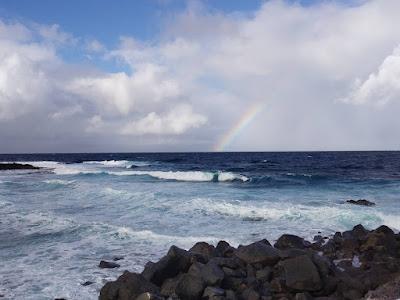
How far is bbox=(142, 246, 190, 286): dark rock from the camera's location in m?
10.7

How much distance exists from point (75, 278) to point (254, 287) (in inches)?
194

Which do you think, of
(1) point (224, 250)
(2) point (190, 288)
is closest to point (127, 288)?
(2) point (190, 288)

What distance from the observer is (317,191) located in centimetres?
3309

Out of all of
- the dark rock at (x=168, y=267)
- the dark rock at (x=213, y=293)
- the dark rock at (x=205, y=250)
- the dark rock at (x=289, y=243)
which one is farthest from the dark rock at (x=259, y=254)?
the dark rock at (x=289, y=243)

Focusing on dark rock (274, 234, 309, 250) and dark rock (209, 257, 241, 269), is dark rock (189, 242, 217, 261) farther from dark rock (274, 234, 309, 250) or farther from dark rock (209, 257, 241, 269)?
dark rock (274, 234, 309, 250)

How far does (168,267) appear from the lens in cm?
1092

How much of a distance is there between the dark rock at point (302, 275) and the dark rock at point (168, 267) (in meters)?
2.54

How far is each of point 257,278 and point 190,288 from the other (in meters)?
1.93

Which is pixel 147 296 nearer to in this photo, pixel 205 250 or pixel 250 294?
pixel 250 294

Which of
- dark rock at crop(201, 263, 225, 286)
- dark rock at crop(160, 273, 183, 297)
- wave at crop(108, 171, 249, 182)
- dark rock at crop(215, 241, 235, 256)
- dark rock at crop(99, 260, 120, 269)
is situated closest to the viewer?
dark rock at crop(201, 263, 225, 286)

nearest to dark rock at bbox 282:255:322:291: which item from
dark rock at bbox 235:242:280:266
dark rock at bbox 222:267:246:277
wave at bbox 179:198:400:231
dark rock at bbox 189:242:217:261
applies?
dark rock at bbox 235:242:280:266

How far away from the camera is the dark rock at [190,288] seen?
9.62 m

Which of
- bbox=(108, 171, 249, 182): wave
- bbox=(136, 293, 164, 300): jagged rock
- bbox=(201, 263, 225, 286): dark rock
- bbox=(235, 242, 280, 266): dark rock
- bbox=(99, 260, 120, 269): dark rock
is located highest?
bbox=(108, 171, 249, 182): wave

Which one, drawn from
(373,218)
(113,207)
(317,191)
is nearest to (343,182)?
(317,191)
